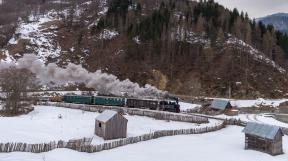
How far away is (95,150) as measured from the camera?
116 ft

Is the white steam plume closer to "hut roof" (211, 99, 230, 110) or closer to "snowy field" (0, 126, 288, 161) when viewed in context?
"hut roof" (211, 99, 230, 110)

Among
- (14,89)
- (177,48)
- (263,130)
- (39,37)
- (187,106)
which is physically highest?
(39,37)

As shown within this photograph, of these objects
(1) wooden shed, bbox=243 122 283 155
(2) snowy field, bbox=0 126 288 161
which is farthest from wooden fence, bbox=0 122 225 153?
(1) wooden shed, bbox=243 122 283 155

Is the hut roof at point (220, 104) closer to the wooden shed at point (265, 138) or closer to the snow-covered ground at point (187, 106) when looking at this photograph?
the snow-covered ground at point (187, 106)

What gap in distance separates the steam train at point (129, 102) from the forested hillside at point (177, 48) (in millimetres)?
25195

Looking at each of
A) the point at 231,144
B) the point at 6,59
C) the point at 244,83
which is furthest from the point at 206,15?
the point at 231,144

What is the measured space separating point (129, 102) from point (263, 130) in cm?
3664

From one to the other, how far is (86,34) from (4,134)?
103 meters

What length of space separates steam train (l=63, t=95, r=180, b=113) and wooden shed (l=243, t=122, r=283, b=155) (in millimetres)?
29244

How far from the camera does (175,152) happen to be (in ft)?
123

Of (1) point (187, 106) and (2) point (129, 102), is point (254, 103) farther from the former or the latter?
(2) point (129, 102)

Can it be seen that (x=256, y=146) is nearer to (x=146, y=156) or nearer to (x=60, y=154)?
(x=146, y=156)

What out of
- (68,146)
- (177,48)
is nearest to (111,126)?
(68,146)

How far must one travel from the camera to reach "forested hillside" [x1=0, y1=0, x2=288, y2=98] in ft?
333
